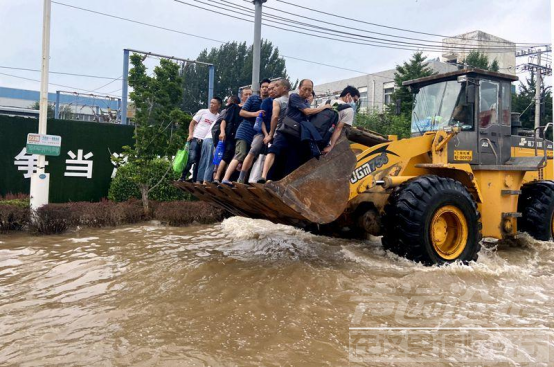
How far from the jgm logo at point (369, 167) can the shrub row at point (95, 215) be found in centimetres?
550

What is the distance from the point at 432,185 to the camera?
6.17 m

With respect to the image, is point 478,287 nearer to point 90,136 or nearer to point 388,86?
point 90,136

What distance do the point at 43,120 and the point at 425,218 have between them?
7.85 metres

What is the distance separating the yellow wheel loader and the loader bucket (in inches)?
0.5

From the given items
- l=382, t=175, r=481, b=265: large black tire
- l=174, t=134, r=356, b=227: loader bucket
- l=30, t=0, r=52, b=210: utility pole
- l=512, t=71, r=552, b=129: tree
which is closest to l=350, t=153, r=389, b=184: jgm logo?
l=174, t=134, r=356, b=227: loader bucket

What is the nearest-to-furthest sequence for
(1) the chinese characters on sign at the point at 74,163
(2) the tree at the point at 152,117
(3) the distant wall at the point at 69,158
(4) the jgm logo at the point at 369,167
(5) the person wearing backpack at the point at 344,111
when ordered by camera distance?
1. (5) the person wearing backpack at the point at 344,111
2. (4) the jgm logo at the point at 369,167
3. (2) the tree at the point at 152,117
4. (3) the distant wall at the point at 69,158
5. (1) the chinese characters on sign at the point at 74,163

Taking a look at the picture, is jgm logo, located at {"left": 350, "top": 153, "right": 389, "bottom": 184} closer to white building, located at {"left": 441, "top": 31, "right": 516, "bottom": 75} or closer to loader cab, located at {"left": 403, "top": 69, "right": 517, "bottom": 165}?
loader cab, located at {"left": 403, "top": 69, "right": 517, "bottom": 165}

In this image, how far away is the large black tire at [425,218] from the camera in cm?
593

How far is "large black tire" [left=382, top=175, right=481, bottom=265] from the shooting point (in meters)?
5.93

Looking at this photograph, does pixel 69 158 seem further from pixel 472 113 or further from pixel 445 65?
pixel 445 65

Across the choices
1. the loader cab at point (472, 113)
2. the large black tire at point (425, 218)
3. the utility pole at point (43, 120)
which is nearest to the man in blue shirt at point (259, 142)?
the large black tire at point (425, 218)

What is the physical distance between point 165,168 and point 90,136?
232 centimetres

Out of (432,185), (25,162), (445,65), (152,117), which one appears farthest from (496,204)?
(445,65)

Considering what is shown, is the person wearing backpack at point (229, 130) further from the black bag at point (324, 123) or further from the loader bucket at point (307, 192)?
the black bag at point (324, 123)
